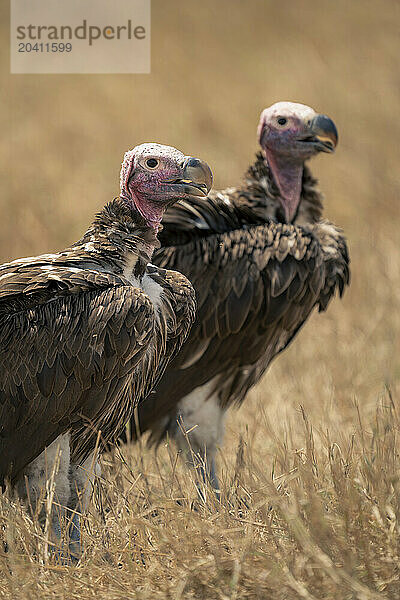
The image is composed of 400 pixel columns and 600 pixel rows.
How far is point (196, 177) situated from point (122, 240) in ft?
1.25

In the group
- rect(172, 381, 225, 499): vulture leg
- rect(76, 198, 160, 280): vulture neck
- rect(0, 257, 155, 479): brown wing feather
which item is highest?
rect(76, 198, 160, 280): vulture neck

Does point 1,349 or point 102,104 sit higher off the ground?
point 102,104

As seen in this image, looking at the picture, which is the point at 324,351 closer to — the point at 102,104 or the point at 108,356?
the point at 108,356

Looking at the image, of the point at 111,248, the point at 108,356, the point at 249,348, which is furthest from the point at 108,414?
the point at 249,348

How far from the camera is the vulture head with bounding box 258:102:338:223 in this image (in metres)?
5.11

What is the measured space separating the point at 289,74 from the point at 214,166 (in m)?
2.53

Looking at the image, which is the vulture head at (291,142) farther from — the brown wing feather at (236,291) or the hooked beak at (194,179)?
the hooked beak at (194,179)

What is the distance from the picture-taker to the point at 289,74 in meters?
12.5

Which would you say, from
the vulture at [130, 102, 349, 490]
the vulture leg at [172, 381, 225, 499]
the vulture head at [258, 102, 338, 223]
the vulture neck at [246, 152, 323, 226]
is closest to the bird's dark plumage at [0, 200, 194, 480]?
the vulture at [130, 102, 349, 490]

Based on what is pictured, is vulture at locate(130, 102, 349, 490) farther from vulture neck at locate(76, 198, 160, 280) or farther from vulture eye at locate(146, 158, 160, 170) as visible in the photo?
vulture eye at locate(146, 158, 160, 170)

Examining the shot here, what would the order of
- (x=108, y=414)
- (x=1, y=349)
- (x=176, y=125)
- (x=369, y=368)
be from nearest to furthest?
1. (x=1, y=349)
2. (x=108, y=414)
3. (x=369, y=368)
4. (x=176, y=125)

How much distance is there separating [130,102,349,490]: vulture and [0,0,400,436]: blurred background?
1727 mm

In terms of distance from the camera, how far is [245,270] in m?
4.87

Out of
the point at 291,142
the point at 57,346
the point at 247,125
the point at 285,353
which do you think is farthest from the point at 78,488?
the point at 247,125
